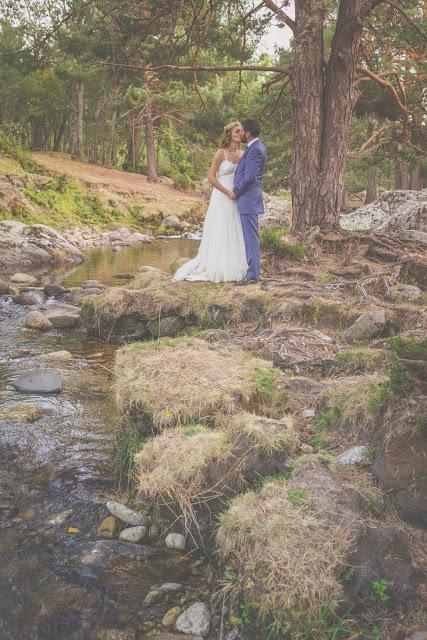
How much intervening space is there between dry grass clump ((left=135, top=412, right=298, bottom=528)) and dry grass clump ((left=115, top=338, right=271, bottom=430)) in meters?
0.32

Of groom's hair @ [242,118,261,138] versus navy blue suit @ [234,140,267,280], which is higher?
groom's hair @ [242,118,261,138]

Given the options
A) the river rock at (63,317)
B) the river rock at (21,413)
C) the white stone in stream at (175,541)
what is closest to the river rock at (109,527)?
the white stone in stream at (175,541)

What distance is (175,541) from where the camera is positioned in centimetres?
333

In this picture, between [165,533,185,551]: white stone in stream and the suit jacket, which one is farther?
the suit jacket

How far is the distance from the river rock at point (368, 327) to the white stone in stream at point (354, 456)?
2.29 metres

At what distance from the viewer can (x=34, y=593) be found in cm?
295

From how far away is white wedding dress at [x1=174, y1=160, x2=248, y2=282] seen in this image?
26.8ft

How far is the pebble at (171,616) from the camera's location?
2.73 meters

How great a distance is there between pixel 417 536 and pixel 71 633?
75.0 inches

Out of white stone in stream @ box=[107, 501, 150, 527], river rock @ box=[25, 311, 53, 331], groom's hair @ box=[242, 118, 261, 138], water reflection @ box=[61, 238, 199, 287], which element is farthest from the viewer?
water reflection @ box=[61, 238, 199, 287]

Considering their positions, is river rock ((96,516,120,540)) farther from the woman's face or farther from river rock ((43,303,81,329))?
the woman's face

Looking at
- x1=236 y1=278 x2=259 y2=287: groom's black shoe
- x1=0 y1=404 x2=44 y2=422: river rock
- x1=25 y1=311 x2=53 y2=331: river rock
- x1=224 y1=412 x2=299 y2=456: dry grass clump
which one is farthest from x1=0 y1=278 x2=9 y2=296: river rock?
x1=224 y1=412 x2=299 y2=456: dry grass clump

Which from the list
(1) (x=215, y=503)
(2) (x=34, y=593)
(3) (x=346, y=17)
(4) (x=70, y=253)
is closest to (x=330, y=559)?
(1) (x=215, y=503)

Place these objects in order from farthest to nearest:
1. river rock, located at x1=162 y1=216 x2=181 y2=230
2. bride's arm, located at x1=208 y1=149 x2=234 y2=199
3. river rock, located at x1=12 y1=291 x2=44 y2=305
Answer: river rock, located at x1=162 y1=216 x2=181 y2=230
river rock, located at x1=12 y1=291 x2=44 y2=305
bride's arm, located at x1=208 y1=149 x2=234 y2=199
